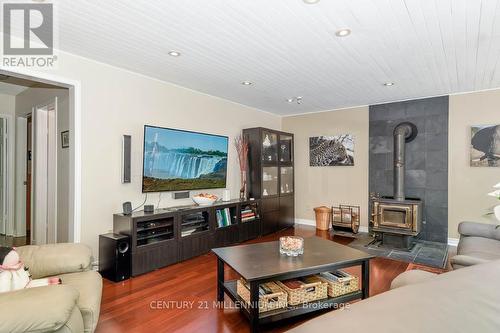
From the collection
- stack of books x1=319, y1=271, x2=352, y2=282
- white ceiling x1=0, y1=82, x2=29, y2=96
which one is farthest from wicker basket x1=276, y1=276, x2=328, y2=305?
white ceiling x1=0, y1=82, x2=29, y2=96

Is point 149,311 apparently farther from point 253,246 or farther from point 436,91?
point 436,91

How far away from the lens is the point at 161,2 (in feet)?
6.62

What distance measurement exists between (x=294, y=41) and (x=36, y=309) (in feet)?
8.81

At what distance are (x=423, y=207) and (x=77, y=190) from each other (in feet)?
16.8

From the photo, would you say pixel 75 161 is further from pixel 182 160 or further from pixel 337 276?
pixel 337 276

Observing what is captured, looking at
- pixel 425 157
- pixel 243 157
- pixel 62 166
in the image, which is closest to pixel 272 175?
pixel 243 157

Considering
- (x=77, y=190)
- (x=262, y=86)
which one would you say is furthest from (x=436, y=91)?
(x=77, y=190)

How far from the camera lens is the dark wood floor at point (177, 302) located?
212 cm

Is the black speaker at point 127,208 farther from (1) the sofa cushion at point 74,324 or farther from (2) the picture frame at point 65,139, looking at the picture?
(1) the sofa cushion at point 74,324

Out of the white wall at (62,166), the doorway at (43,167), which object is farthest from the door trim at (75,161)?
the doorway at (43,167)

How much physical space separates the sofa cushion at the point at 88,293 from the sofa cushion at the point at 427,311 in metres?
1.52

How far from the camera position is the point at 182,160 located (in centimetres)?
391

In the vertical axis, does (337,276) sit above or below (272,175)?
below

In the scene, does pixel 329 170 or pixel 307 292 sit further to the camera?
pixel 329 170
